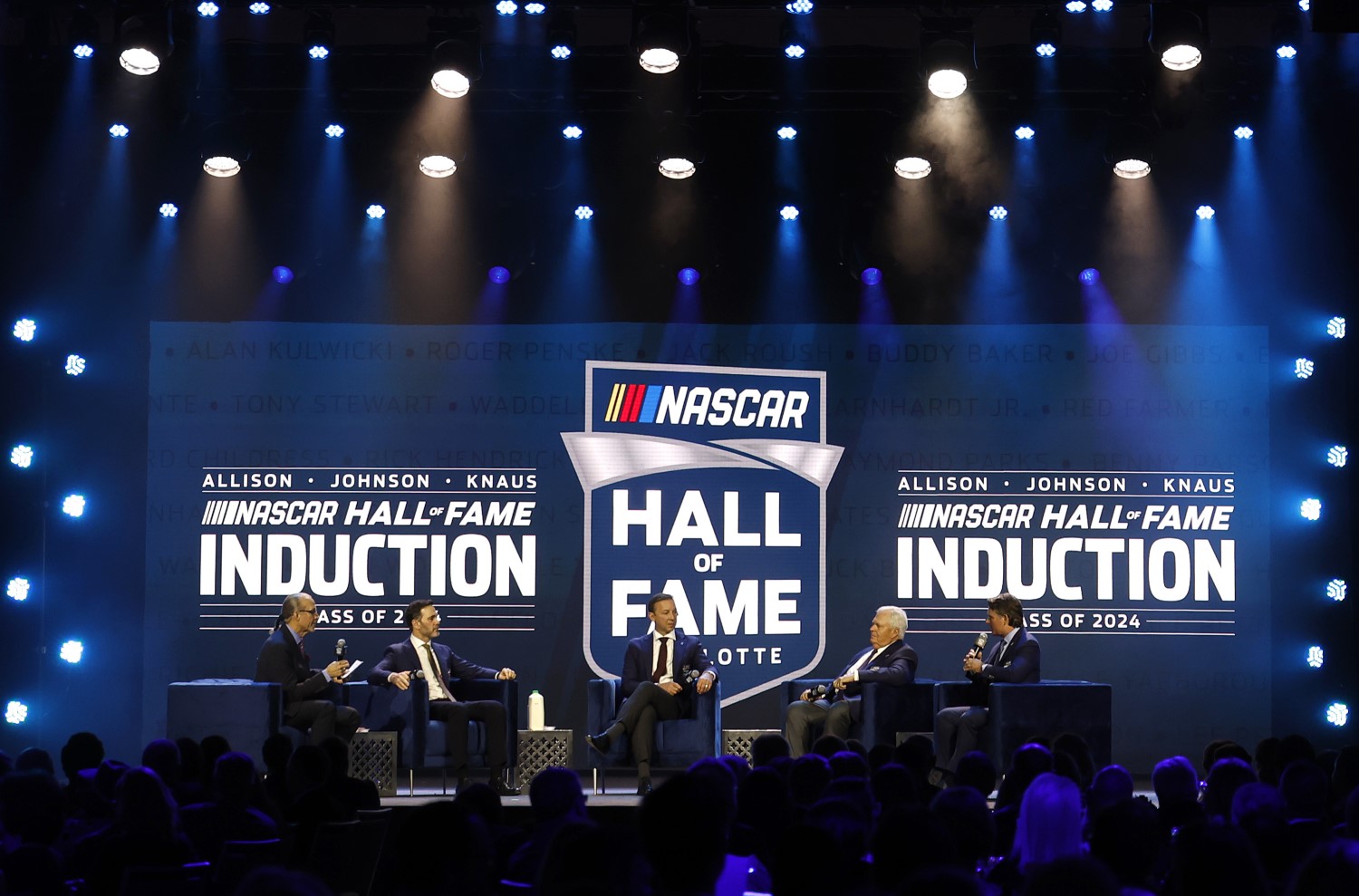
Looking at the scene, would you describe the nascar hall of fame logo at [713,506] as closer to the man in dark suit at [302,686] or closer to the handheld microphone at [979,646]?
the handheld microphone at [979,646]

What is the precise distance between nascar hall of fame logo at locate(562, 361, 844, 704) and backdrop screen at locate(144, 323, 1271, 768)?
14 millimetres

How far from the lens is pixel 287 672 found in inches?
311

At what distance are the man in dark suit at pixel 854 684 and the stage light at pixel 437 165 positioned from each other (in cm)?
361

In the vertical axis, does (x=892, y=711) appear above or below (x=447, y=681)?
below

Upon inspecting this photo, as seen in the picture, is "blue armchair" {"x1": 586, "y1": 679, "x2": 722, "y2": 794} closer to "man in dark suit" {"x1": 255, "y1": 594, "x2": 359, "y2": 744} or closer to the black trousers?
the black trousers

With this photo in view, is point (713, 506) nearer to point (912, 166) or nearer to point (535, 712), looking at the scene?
point (535, 712)

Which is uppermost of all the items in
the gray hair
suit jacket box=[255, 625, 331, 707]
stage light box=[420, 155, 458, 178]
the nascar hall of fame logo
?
stage light box=[420, 155, 458, 178]

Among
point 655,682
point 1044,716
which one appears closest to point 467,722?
point 655,682

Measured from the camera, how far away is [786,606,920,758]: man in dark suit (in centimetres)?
819

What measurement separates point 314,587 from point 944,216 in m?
4.38

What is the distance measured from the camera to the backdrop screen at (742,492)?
9.53 m

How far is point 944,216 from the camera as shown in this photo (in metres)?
9.81

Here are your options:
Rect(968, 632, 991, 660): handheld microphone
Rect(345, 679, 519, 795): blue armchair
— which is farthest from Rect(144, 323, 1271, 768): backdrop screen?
Rect(345, 679, 519, 795): blue armchair

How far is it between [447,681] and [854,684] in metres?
2.13
